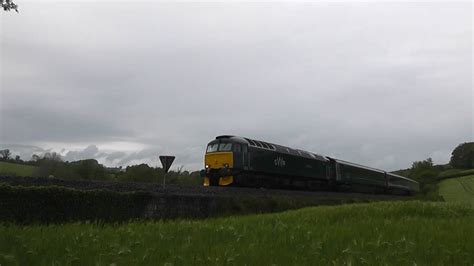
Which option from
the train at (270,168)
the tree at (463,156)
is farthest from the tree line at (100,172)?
the tree at (463,156)

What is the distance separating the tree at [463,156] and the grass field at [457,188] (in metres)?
19.6

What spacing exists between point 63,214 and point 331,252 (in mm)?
10032

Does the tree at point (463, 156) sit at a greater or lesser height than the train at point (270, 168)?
greater

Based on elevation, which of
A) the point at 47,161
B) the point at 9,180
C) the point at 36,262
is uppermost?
the point at 47,161

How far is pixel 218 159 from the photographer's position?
87.7ft

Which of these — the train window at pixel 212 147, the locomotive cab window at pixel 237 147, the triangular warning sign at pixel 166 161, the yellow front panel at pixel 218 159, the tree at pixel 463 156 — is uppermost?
the tree at pixel 463 156

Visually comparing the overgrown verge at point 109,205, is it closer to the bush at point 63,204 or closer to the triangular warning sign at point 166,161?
the bush at point 63,204

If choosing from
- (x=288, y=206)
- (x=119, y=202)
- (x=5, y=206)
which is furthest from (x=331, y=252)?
(x=288, y=206)

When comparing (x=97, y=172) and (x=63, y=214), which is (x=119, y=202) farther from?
(x=97, y=172)

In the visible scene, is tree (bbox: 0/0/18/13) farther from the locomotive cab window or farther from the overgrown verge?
the locomotive cab window

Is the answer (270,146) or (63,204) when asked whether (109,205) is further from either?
(270,146)

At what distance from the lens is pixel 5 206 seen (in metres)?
12.8

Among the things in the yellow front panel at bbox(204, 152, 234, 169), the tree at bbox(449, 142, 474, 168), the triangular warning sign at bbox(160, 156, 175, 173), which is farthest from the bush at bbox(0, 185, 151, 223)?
the tree at bbox(449, 142, 474, 168)

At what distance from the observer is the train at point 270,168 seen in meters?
26.2
